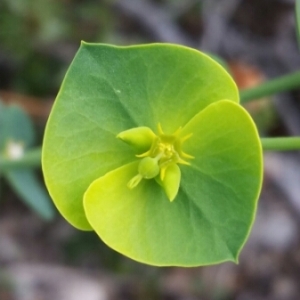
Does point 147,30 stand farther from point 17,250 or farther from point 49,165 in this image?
point 49,165

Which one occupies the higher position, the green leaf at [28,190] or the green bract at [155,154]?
the green bract at [155,154]

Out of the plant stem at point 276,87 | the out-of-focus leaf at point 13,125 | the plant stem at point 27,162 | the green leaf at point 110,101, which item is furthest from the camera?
the out-of-focus leaf at point 13,125

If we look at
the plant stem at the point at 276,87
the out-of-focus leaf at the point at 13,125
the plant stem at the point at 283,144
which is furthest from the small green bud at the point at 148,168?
the out-of-focus leaf at the point at 13,125

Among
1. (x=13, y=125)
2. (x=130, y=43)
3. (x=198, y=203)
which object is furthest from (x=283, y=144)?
(x=130, y=43)

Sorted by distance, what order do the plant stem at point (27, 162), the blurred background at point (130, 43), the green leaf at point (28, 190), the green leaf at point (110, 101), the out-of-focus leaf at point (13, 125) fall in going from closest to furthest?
1. the green leaf at point (110, 101)
2. the plant stem at point (27, 162)
3. the green leaf at point (28, 190)
4. the out-of-focus leaf at point (13, 125)
5. the blurred background at point (130, 43)

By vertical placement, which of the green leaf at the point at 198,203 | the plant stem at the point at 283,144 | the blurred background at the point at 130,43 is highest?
the plant stem at the point at 283,144

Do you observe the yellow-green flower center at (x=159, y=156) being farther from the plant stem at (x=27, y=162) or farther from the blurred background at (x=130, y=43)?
the blurred background at (x=130, y=43)

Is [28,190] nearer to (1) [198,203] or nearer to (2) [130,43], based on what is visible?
(1) [198,203]

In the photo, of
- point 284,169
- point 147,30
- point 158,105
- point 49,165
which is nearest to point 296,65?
point 284,169

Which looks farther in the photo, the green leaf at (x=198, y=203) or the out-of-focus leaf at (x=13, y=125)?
the out-of-focus leaf at (x=13, y=125)
